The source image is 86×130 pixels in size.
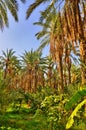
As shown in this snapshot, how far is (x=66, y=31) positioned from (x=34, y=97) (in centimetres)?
1244

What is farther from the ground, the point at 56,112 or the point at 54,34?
the point at 54,34

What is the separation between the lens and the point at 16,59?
6100cm

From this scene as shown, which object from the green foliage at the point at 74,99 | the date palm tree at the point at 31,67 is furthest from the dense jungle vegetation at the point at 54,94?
the date palm tree at the point at 31,67

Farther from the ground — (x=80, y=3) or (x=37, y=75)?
(x=80, y=3)

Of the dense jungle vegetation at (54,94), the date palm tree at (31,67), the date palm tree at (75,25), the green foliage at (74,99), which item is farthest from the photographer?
the date palm tree at (31,67)

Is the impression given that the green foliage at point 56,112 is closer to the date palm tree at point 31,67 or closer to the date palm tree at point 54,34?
the date palm tree at point 54,34

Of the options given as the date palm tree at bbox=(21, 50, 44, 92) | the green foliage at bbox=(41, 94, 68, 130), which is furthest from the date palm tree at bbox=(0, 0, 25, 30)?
the date palm tree at bbox=(21, 50, 44, 92)

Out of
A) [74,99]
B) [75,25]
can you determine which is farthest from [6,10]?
[74,99]

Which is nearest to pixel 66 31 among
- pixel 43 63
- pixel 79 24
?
pixel 79 24

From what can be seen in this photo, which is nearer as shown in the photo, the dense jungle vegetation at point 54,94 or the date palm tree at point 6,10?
the dense jungle vegetation at point 54,94

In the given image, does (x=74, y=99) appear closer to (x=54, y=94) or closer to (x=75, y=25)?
(x=75, y=25)

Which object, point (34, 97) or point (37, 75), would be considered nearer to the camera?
point (34, 97)

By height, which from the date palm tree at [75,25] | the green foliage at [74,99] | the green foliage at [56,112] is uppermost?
the date palm tree at [75,25]

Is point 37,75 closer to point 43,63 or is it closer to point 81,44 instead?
point 43,63
